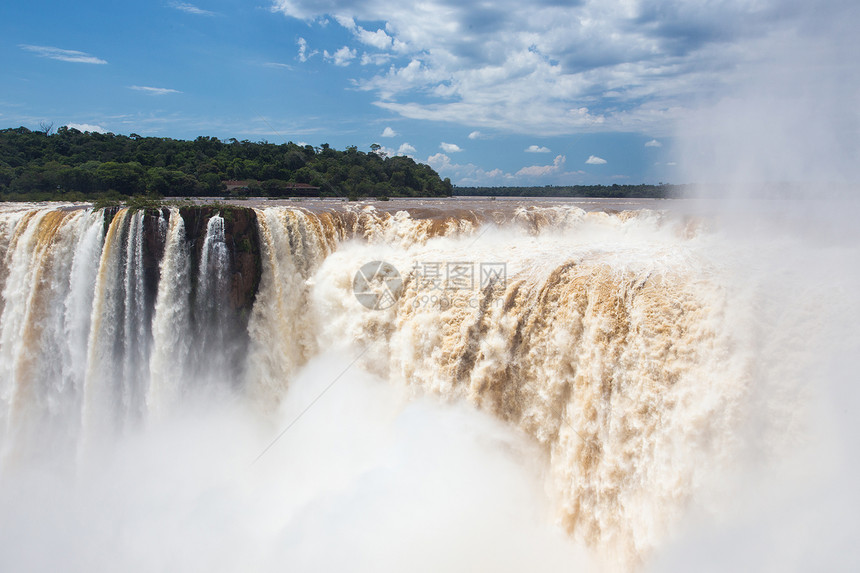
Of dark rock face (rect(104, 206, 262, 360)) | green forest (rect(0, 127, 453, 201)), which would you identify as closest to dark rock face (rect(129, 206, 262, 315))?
dark rock face (rect(104, 206, 262, 360))

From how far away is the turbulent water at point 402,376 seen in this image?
21.6 ft

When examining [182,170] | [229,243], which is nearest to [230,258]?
[229,243]

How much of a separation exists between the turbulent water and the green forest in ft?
36.8

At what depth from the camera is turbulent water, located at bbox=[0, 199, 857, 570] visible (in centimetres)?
659

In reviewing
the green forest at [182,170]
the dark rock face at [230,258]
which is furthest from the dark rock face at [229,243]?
the green forest at [182,170]

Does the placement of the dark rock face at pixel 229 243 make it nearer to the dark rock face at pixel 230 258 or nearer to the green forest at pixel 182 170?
the dark rock face at pixel 230 258

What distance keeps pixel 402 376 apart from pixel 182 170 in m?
23.9

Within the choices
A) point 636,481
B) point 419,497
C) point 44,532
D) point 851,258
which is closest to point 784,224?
point 851,258

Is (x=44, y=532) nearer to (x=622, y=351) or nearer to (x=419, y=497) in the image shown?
(x=419, y=497)

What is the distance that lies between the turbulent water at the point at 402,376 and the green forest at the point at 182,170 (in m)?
11.2

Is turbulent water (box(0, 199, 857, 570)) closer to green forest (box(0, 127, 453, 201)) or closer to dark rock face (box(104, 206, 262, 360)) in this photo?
dark rock face (box(104, 206, 262, 360))

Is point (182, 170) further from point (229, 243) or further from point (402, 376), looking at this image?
point (402, 376)

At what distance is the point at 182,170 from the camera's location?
2817cm

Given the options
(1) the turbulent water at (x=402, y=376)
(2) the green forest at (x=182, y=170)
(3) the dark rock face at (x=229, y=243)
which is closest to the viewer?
(1) the turbulent water at (x=402, y=376)
